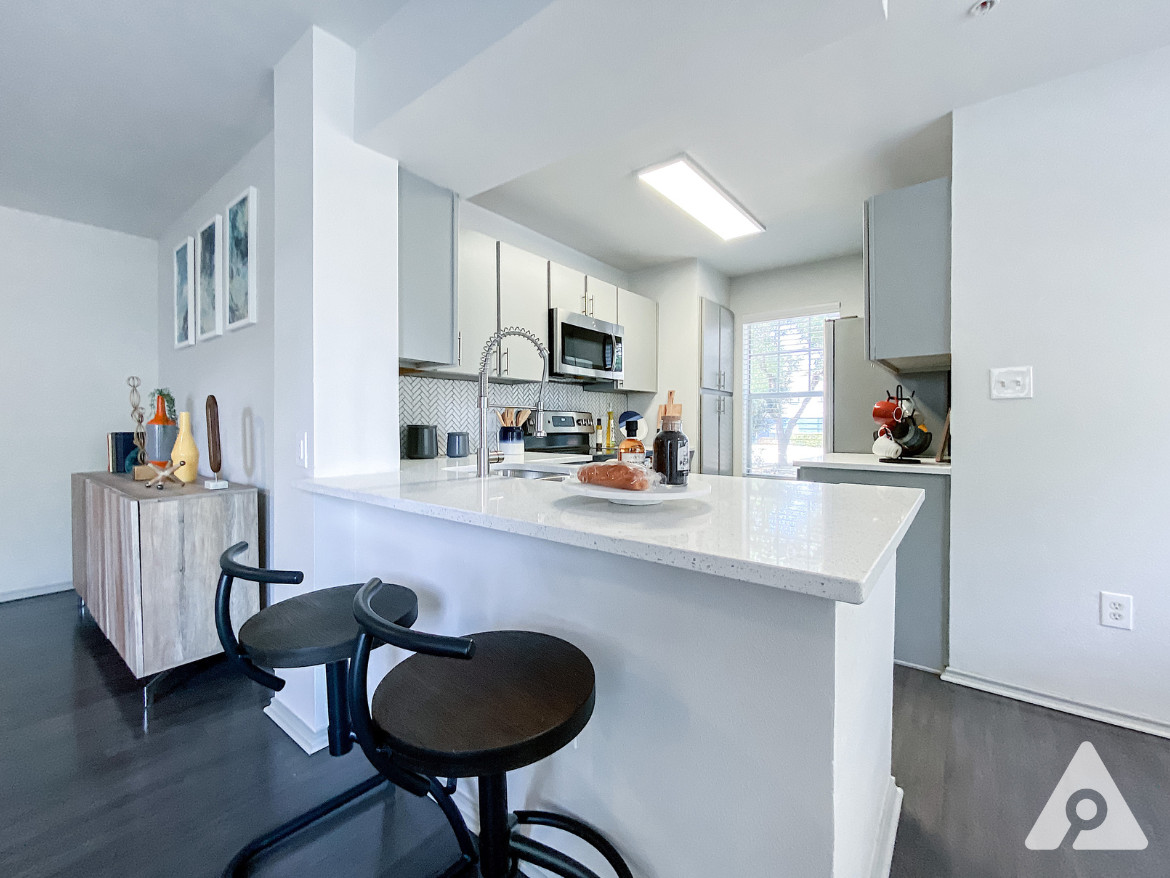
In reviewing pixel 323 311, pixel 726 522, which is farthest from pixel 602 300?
pixel 726 522

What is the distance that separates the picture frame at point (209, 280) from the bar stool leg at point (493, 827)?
8.92 feet

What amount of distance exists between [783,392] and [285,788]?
13.8 ft

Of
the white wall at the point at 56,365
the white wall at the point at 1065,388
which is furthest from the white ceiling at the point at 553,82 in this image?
the white wall at the point at 56,365

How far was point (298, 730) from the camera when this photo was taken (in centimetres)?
180

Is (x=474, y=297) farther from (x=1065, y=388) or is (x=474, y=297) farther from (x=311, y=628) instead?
(x=1065, y=388)

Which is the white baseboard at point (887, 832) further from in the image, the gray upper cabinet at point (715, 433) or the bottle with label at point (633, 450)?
the gray upper cabinet at point (715, 433)

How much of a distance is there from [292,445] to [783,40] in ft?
6.49

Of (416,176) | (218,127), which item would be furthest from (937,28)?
(218,127)

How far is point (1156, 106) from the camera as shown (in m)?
1.81

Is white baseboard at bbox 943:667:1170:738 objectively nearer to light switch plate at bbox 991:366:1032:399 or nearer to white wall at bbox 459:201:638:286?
light switch plate at bbox 991:366:1032:399

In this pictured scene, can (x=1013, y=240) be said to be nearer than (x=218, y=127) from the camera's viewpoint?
Yes

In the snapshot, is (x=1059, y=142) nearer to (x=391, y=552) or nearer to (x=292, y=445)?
(x=391, y=552)

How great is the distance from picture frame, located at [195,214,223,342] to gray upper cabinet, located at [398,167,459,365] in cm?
121

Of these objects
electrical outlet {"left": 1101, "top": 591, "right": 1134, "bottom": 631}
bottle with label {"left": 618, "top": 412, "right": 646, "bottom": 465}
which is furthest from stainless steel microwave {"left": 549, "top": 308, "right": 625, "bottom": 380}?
electrical outlet {"left": 1101, "top": 591, "right": 1134, "bottom": 631}
